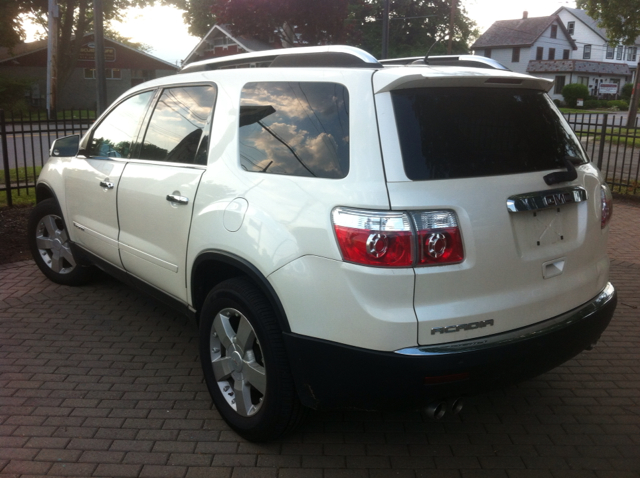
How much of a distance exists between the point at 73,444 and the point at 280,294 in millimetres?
1434

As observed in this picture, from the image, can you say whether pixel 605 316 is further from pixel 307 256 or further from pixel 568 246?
pixel 307 256

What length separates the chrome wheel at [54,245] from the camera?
5457 millimetres

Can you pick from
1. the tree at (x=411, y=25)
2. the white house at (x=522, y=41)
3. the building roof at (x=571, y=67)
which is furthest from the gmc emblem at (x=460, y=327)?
the white house at (x=522, y=41)

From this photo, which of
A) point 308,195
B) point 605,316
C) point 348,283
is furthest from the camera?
point 605,316

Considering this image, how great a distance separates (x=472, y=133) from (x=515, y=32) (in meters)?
71.7

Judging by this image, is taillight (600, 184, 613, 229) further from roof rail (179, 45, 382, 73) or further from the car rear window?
roof rail (179, 45, 382, 73)

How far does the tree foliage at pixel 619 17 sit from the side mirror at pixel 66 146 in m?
20.7

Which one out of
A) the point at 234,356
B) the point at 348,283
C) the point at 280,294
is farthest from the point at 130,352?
the point at 348,283

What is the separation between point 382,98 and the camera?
2.63m

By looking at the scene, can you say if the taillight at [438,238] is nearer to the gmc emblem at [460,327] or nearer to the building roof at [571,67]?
the gmc emblem at [460,327]

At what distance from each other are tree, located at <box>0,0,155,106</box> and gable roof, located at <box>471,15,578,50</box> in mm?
40338

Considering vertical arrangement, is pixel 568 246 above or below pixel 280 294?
above

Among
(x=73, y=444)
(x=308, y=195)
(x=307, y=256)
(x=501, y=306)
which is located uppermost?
(x=308, y=195)

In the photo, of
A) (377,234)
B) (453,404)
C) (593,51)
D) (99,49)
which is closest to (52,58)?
(99,49)
